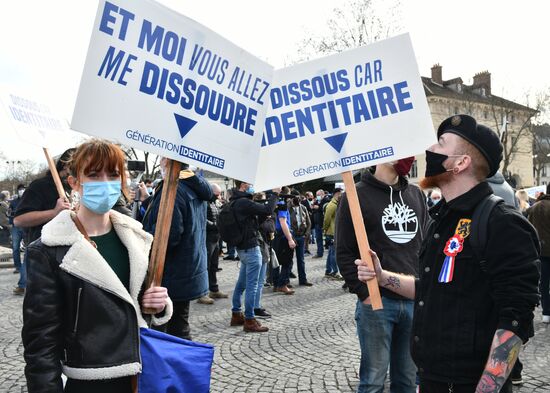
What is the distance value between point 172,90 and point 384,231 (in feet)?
5.24

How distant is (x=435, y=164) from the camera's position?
2.23m

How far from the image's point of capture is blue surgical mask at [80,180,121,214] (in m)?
2.15

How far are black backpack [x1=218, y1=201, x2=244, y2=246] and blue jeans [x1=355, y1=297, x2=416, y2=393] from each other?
3570 millimetres

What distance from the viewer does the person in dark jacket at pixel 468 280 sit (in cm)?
186

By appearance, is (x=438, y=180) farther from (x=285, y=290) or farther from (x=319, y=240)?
(x=319, y=240)

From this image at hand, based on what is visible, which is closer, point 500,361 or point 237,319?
point 500,361

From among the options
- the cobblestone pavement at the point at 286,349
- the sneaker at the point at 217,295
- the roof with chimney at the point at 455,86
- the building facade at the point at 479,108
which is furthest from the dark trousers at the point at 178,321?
the roof with chimney at the point at 455,86

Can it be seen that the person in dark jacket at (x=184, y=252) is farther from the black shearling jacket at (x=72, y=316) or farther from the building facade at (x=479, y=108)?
the building facade at (x=479, y=108)

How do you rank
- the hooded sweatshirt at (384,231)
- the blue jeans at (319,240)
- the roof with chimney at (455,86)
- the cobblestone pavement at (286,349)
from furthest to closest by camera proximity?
the roof with chimney at (455,86)
the blue jeans at (319,240)
the cobblestone pavement at (286,349)
the hooded sweatshirt at (384,231)

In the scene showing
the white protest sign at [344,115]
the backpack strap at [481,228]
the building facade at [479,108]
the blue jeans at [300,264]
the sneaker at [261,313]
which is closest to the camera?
the backpack strap at [481,228]

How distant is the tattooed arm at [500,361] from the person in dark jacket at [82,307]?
1.38 meters

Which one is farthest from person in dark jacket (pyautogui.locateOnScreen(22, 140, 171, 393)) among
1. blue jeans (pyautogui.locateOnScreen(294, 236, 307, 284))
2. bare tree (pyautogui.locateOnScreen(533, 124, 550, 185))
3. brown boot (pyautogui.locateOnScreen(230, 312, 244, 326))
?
bare tree (pyautogui.locateOnScreen(533, 124, 550, 185))

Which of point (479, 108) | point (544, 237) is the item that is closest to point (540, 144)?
point (479, 108)

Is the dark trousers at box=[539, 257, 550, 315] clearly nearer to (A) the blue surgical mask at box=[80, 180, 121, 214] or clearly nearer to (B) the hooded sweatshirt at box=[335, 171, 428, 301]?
(B) the hooded sweatshirt at box=[335, 171, 428, 301]
